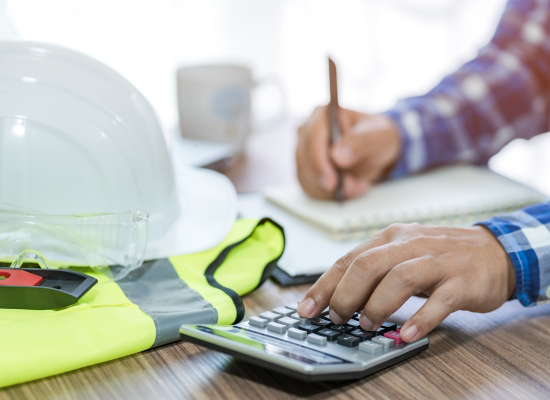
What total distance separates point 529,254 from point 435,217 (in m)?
0.23

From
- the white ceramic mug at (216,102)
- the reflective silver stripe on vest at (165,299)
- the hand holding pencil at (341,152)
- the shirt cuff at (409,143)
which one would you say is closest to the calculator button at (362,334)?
the reflective silver stripe on vest at (165,299)

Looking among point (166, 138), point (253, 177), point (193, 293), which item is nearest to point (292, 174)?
point (253, 177)

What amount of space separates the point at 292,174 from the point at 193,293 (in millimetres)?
530

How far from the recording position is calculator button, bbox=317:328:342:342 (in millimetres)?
366

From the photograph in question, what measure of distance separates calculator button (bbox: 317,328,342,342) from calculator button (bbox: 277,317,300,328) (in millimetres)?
21

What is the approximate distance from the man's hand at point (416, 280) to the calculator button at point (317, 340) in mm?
35

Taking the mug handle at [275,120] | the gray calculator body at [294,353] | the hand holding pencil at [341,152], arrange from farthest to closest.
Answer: the mug handle at [275,120] < the hand holding pencil at [341,152] < the gray calculator body at [294,353]

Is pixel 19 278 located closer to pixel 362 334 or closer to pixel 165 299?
pixel 165 299

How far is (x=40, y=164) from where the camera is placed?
0.45 meters

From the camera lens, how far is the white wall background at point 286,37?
1333mm

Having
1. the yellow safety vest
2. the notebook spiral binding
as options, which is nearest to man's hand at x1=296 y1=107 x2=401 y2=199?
the notebook spiral binding

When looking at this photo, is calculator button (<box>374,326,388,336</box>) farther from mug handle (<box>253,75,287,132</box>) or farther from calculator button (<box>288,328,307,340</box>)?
mug handle (<box>253,75,287,132</box>)

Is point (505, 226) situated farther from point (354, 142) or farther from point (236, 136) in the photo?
point (236, 136)

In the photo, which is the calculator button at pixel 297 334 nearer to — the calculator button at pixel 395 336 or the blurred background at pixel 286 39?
the calculator button at pixel 395 336
